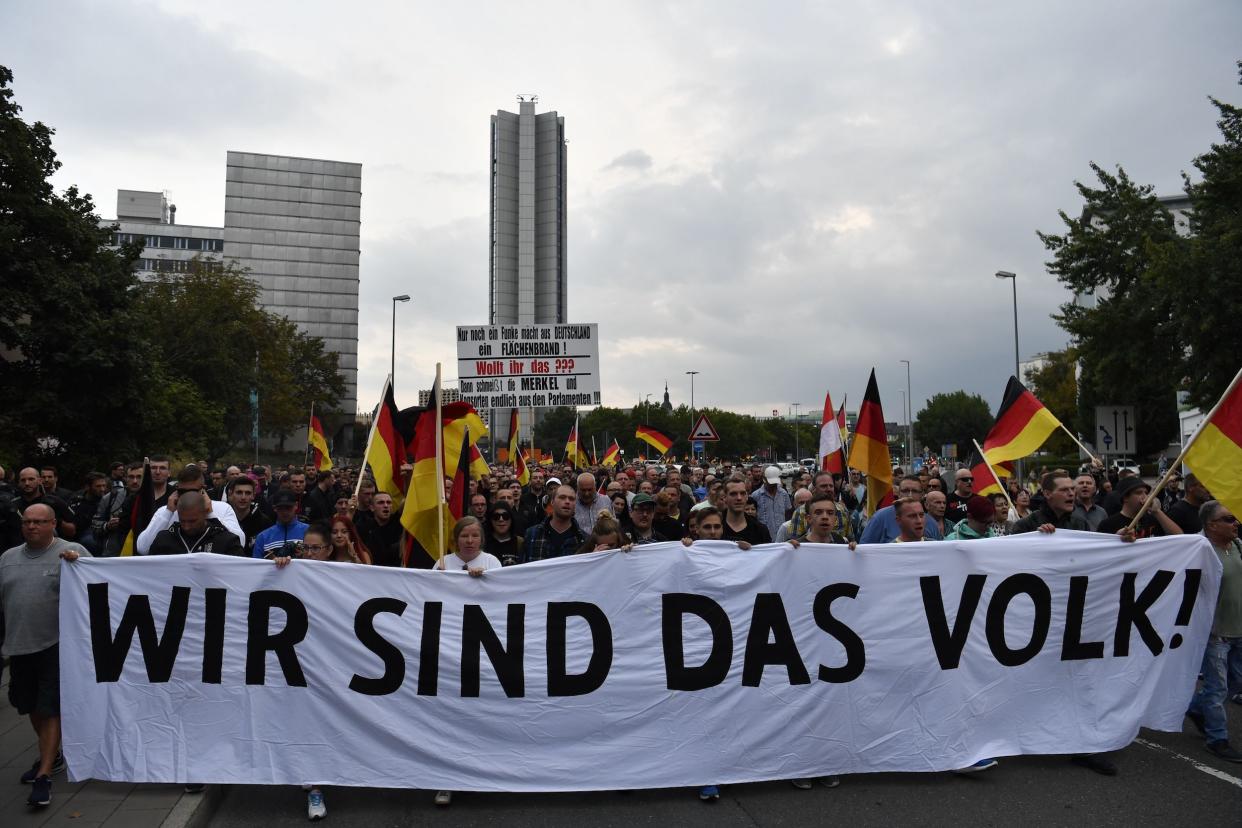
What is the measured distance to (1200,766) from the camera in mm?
5500

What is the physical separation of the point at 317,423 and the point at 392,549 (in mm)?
10614

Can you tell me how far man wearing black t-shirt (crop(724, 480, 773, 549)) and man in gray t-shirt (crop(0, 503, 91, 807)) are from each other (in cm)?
440

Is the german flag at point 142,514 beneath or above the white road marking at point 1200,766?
above

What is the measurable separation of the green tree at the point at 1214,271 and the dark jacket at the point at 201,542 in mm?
21680

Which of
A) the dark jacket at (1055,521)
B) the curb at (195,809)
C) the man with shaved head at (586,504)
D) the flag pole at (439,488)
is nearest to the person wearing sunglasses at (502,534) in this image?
the flag pole at (439,488)

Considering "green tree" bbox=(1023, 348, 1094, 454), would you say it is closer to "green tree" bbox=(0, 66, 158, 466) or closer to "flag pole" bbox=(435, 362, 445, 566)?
"green tree" bbox=(0, 66, 158, 466)

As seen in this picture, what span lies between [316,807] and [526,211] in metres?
123

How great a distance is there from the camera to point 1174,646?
18.9ft

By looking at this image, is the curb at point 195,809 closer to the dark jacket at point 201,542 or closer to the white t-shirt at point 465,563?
the dark jacket at point 201,542

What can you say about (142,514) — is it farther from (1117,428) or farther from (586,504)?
(1117,428)

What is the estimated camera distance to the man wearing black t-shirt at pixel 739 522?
22.4 feet

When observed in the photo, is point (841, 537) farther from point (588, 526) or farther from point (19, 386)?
point (19, 386)

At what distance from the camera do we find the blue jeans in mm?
5734

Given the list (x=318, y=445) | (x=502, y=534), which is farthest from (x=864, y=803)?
(x=318, y=445)
